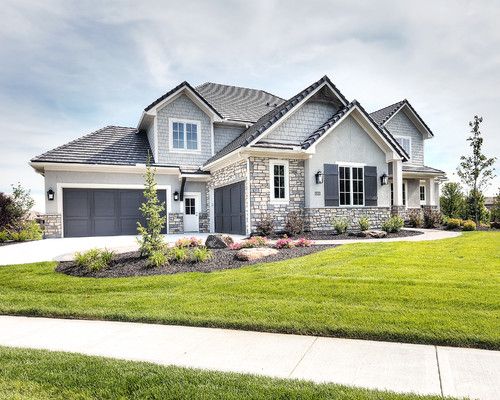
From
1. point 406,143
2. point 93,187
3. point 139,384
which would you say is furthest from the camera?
point 406,143

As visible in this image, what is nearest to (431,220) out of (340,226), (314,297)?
(340,226)

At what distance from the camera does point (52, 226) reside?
16.2 metres

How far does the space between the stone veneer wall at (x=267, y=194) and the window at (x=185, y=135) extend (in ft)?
19.1

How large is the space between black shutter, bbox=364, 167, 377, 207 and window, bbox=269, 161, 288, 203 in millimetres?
4079

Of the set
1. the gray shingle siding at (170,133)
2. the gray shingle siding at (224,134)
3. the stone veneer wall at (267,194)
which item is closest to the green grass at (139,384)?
the stone veneer wall at (267,194)

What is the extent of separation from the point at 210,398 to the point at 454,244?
987cm

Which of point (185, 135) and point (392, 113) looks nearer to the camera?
point (185, 135)

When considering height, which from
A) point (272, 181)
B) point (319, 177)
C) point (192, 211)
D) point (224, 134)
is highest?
point (224, 134)

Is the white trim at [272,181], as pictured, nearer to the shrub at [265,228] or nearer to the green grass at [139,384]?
the shrub at [265,228]

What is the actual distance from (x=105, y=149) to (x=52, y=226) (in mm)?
4489

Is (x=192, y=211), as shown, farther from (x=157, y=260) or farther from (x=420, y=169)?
(x=420, y=169)

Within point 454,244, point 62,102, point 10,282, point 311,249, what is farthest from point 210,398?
point 62,102

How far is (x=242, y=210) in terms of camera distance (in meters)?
15.0

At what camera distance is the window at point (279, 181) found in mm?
14672
